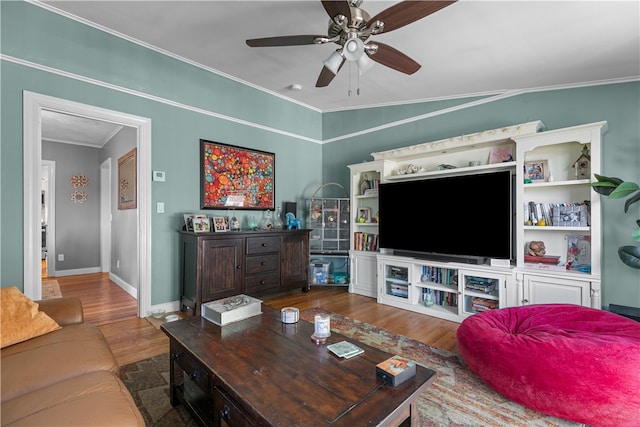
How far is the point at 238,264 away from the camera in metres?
3.41

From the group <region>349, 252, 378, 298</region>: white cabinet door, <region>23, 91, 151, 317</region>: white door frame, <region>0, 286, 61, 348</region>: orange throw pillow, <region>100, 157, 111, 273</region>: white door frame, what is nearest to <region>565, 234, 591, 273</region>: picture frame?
<region>349, 252, 378, 298</region>: white cabinet door

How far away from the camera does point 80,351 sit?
1.49 metres

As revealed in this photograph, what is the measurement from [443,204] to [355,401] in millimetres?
2657

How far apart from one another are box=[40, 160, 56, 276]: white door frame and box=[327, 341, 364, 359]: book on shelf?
242 inches

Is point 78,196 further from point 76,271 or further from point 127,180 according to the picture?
point 127,180

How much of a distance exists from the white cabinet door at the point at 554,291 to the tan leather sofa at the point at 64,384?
3131 mm

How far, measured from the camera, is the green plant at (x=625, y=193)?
224 centimetres

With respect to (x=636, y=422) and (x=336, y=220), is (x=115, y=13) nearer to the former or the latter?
(x=336, y=220)

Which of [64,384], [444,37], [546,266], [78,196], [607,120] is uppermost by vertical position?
[444,37]

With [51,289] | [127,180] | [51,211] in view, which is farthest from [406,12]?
[51,211]

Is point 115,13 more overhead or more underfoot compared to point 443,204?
more overhead

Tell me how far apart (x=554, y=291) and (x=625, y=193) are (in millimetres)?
974

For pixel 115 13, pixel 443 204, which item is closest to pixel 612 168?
pixel 443 204

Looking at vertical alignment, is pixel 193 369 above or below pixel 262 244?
below
